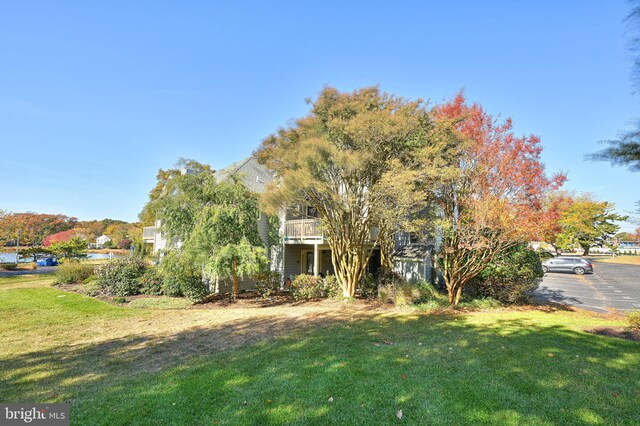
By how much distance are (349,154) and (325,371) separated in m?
7.22

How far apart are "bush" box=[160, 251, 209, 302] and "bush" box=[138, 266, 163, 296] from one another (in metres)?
0.46

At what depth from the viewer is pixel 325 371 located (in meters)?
4.79

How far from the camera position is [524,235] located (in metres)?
9.73

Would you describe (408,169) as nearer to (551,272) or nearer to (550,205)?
(550,205)

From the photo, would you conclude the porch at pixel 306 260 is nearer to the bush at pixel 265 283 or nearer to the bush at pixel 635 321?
the bush at pixel 265 283

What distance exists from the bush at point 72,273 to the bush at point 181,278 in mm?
7791

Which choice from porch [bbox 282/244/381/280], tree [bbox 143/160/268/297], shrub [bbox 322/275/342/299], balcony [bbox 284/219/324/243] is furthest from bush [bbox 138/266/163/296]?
shrub [bbox 322/275/342/299]

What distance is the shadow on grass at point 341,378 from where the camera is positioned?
3611 millimetres

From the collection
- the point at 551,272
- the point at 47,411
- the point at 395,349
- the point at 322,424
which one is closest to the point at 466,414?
the point at 322,424

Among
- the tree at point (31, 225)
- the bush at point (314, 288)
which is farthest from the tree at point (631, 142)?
the tree at point (31, 225)

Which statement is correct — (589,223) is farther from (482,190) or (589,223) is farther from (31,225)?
(31,225)

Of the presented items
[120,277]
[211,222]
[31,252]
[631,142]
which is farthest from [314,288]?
[31,252]

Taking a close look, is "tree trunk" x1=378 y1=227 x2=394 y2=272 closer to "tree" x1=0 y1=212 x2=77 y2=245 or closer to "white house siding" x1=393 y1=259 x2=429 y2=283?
"white house siding" x1=393 y1=259 x2=429 y2=283

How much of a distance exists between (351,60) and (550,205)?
9.04 metres
